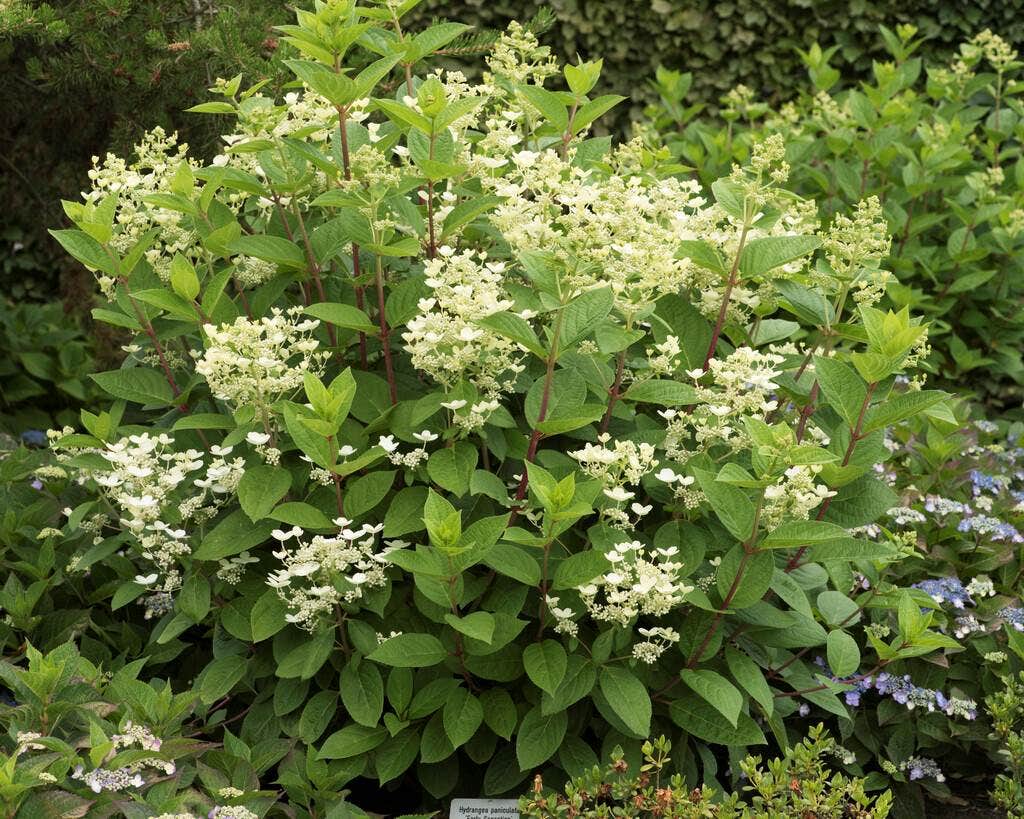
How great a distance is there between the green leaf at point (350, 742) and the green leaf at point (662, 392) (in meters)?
0.88

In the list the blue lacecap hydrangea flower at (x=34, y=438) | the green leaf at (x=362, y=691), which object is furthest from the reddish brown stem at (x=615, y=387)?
the blue lacecap hydrangea flower at (x=34, y=438)

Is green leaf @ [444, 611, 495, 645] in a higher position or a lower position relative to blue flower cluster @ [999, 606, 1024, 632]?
higher

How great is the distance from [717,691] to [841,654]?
15.2 inches

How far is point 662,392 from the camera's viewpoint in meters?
2.29

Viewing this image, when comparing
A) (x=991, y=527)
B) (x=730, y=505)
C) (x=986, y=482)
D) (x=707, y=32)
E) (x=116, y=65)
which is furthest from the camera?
(x=707, y=32)

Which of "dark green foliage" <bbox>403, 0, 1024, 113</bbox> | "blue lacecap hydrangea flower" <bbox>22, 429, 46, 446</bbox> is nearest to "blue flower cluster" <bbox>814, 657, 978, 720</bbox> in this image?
"blue lacecap hydrangea flower" <bbox>22, 429, 46, 446</bbox>

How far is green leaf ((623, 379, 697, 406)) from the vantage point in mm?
2270

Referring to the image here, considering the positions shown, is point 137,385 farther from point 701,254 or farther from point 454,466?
point 701,254

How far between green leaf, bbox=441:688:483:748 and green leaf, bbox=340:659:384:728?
14 cm

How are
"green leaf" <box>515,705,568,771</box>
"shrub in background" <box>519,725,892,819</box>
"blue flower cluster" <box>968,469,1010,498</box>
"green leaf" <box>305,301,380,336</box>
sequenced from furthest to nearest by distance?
"blue flower cluster" <box>968,469,1010,498</box> < "green leaf" <box>305,301,380,336</box> < "green leaf" <box>515,705,568,771</box> < "shrub in background" <box>519,725,892,819</box>

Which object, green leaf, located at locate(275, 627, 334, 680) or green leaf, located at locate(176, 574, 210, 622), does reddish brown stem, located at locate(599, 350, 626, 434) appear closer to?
green leaf, located at locate(275, 627, 334, 680)

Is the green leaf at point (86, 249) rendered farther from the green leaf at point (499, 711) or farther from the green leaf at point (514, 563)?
the green leaf at point (499, 711)

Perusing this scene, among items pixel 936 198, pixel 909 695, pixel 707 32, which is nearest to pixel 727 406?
pixel 909 695

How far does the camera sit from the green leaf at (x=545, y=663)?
2131mm
